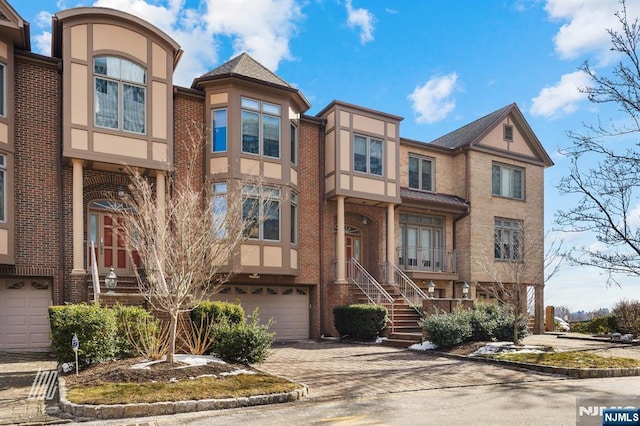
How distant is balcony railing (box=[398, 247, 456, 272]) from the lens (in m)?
22.4

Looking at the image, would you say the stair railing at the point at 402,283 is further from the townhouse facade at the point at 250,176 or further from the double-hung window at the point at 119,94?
the double-hung window at the point at 119,94

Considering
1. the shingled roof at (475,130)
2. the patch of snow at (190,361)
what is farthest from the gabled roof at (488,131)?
the patch of snow at (190,361)

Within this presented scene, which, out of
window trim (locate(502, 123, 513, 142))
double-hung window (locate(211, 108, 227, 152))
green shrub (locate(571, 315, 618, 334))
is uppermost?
window trim (locate(502, 123, 513, 142))

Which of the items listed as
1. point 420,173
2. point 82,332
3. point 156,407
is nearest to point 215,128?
point 82,332

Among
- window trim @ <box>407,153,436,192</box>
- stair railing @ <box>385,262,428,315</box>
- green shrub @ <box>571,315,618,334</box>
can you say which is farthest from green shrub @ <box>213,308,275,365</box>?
green shrub @ <box>571,315,618,334</box>

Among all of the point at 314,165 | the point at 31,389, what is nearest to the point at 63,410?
the point at 31,389

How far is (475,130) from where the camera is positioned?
24688 millimetres

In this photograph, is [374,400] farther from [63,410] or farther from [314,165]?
[314,165]

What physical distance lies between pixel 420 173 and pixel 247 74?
9.54 m

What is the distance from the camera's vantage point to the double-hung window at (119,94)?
15211 millimetres

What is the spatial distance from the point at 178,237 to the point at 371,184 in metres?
11.2

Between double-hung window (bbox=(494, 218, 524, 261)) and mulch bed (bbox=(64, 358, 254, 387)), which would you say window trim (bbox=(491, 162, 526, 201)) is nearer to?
double-hung window (bbox=(494, 218, 524, 261))

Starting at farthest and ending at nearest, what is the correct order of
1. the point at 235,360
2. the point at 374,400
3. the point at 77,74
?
the point at 77,74, the point at 235,360, the point at 374,400

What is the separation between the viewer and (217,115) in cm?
1736
